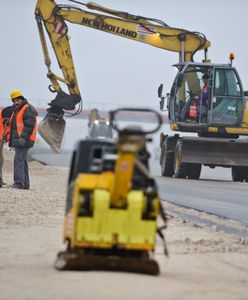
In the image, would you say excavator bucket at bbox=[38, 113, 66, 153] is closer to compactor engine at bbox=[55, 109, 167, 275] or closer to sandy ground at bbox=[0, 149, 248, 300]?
sandy ground at bbox=[0, 149, 248, 300]

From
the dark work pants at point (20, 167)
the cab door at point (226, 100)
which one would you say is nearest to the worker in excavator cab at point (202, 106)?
the cab door at point (226, 100)

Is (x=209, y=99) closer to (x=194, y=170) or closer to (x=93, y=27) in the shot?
(x=194, y=170)

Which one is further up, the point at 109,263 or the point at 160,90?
the point at 160,90

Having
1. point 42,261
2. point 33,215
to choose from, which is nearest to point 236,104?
point 33,215

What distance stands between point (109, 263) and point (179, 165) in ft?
72.8

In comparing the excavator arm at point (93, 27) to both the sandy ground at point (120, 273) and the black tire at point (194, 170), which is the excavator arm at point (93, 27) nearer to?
the black tire at point (194, 170)

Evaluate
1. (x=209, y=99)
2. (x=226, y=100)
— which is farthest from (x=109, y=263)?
(x=226, y=100)

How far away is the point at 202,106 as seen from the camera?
31.4 m

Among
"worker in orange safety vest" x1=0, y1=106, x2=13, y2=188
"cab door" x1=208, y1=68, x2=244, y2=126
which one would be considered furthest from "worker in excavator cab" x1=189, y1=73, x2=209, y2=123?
"worker in orange safety vest" x1=0, y1=106, x2=13, y2=188

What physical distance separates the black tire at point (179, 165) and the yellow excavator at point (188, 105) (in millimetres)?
17

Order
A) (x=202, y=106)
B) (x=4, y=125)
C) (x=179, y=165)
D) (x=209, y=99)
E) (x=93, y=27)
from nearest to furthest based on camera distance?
(x=4, y=125) < (x=179, y=165) < (x=209, y=99) < (x=202, y=106) < (x=93, y=27)

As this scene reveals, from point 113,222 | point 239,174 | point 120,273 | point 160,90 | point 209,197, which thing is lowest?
point 239,174

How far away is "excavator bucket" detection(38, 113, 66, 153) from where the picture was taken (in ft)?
104

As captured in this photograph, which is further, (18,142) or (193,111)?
(193,111)
